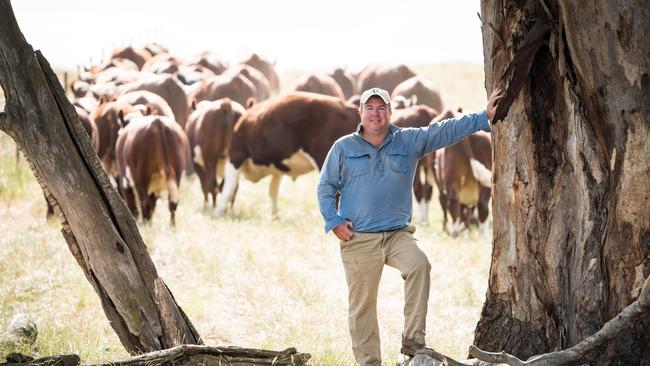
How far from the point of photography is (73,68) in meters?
54.8

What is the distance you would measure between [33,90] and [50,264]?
5666 millimetres

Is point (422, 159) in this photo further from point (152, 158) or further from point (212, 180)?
point (152, 158)

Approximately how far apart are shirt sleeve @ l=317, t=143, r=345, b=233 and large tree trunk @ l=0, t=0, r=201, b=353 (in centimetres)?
132

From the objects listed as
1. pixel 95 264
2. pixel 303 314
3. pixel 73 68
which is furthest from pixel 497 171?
pixel 73 68

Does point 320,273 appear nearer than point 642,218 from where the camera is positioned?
No

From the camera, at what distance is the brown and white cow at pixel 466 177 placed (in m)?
15.6

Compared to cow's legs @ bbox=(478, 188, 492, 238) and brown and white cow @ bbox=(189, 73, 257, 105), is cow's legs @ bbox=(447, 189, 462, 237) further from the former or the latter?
brown and white cow @ bbox=(189, 73, 257, 105)

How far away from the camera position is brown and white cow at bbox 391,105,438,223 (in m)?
17.7

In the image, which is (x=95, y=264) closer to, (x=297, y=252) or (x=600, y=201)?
(x=600, y=201)

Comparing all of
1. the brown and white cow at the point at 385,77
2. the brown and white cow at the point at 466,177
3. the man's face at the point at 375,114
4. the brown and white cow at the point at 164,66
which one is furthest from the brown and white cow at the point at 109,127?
the man's face at the point at 375,114

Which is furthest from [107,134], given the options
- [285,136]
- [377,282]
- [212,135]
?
[377,282]

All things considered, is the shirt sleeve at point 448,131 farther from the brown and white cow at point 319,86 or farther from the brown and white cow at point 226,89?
the brown and white cow at point 226,89

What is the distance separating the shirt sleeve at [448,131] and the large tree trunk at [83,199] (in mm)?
2067

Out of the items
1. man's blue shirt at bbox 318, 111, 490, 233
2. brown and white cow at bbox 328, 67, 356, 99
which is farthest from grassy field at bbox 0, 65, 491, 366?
brown and white cow at bbox 328, 67, 356, 99
